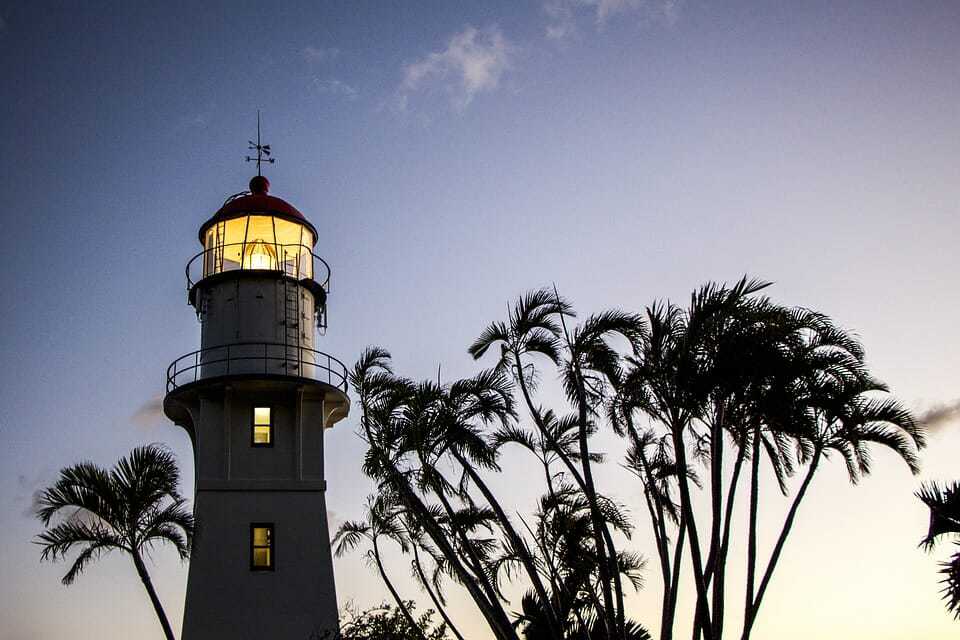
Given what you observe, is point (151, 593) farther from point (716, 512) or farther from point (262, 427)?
point (716, 512)

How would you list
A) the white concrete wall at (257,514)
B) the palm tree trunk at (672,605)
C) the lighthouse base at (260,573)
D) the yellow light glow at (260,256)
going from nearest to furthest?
the palm tree trunk at (672,605), the lighthouse base at (260,573), the white concrete wall at (257,514), the yellow light glow at (260,256)

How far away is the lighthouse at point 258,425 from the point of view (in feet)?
58.3

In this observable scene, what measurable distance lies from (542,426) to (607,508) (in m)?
1.95

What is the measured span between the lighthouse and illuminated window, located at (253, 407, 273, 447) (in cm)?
2

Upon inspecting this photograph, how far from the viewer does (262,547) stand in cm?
1831

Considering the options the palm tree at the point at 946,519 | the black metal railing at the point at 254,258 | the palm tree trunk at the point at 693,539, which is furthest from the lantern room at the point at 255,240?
the palm tree at the point at 946,519

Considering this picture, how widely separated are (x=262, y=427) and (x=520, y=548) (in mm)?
6788

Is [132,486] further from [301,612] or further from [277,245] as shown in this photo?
[277,245]

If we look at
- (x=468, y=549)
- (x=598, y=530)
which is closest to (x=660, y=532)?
(x=598, y=530)

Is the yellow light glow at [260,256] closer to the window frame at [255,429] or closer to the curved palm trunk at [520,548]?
the window frame at [255,429]

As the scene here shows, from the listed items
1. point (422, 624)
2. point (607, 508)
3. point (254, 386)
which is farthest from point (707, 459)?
point (254, 386)

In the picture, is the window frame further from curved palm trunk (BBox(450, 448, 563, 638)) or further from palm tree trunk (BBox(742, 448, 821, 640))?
palm tree trunk (BBox(742, 448, 821, 640))

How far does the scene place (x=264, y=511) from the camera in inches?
729

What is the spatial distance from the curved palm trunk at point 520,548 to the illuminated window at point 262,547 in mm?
4631
